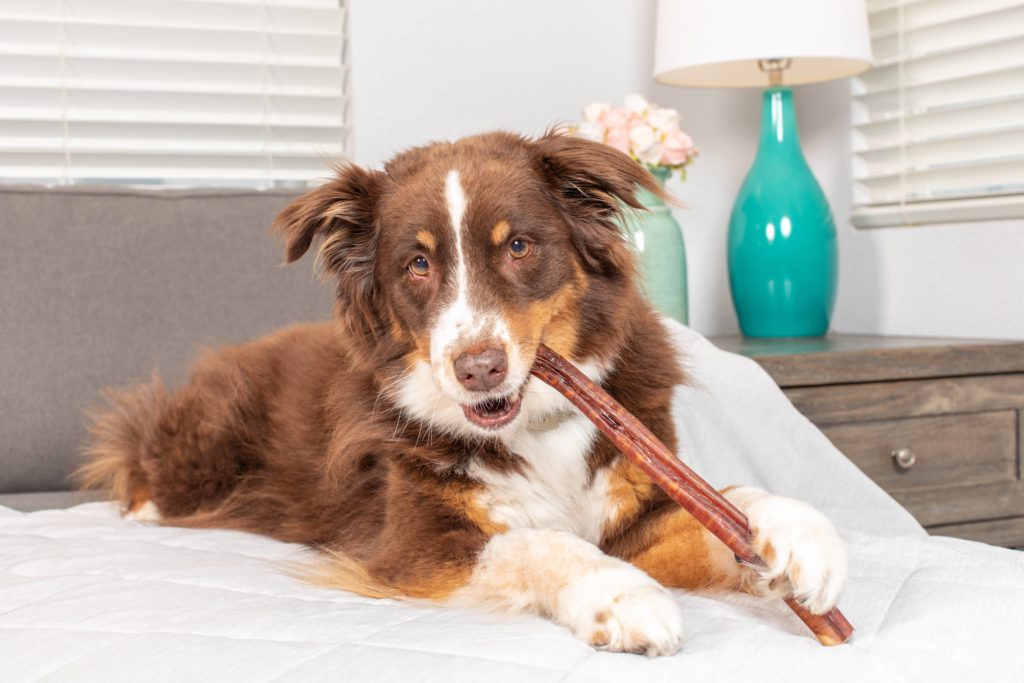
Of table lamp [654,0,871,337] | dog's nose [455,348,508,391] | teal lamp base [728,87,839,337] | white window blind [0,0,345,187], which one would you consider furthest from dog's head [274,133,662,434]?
white window blind [0,0,345,187]

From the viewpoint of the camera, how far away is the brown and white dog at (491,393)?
1653 millimetres

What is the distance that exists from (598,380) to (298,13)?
2.43 meters

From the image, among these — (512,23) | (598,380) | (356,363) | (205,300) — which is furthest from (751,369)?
(512,23)

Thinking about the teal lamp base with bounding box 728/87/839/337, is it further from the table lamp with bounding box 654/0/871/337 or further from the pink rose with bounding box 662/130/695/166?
the pink rose with bounding box 662/130/695/166

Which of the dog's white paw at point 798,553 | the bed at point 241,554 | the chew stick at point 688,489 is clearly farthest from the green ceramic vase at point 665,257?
the dog's white paw at point 798,553

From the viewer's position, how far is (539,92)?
13.1ft

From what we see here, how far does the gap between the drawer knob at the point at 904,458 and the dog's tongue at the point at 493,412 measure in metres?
1.74

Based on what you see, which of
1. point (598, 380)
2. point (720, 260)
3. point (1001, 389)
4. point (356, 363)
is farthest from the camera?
point (720, 260)

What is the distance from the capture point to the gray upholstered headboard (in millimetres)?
2750

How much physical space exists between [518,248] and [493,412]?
11.4 inches

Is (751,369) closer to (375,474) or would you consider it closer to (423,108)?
(375,474)

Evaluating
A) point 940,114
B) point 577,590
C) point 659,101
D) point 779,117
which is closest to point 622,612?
point 577,590

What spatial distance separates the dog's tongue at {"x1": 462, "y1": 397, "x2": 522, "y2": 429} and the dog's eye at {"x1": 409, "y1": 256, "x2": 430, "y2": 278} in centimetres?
26

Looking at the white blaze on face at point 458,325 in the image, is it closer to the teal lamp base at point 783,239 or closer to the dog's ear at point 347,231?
the dog's ear at point 347,231
